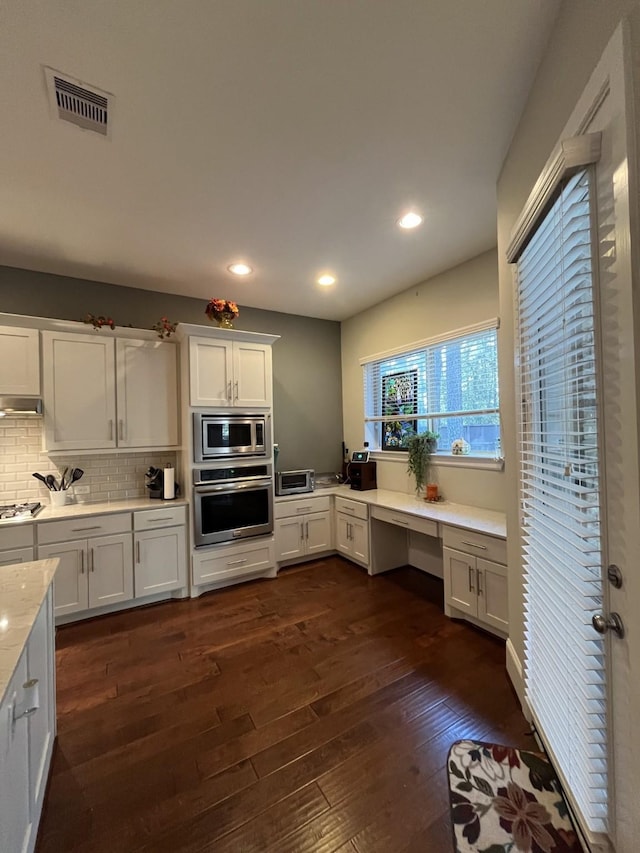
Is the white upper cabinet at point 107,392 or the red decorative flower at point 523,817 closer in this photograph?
the red decorative flower at point 523,817

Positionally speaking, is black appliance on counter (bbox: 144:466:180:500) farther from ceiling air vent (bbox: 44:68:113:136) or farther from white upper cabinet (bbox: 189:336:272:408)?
ceiling air vent (bbox: 44:68:113:136)

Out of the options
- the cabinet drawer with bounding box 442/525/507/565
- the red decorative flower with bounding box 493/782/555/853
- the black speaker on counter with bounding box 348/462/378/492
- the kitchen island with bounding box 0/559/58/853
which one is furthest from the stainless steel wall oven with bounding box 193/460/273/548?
the red decorative flower with bounding box 493/782/555/853

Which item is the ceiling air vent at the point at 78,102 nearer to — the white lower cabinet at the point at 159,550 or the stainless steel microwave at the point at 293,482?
A: the white lower cabinet at the point at 159,550

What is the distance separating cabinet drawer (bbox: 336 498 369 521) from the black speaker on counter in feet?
0.92

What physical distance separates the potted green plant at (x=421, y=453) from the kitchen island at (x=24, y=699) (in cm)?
286

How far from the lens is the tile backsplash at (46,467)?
9.59 ft

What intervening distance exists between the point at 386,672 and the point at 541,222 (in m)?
2.44

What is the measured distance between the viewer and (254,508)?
11.4 feet

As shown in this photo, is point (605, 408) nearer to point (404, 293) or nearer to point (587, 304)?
point (587, 304)

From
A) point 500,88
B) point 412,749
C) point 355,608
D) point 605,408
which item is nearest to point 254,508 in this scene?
point 355,608

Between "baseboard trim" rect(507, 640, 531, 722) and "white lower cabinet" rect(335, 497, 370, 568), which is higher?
"white lower cabinet" rect(335, 497, 370, 568)

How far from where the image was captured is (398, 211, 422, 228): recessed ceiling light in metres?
2.38

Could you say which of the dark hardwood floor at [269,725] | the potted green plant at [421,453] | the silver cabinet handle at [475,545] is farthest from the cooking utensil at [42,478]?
the silver cabinet handle at [475,545]

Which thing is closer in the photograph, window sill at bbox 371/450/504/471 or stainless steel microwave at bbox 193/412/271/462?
window sill at bbox 371/450/504/471
